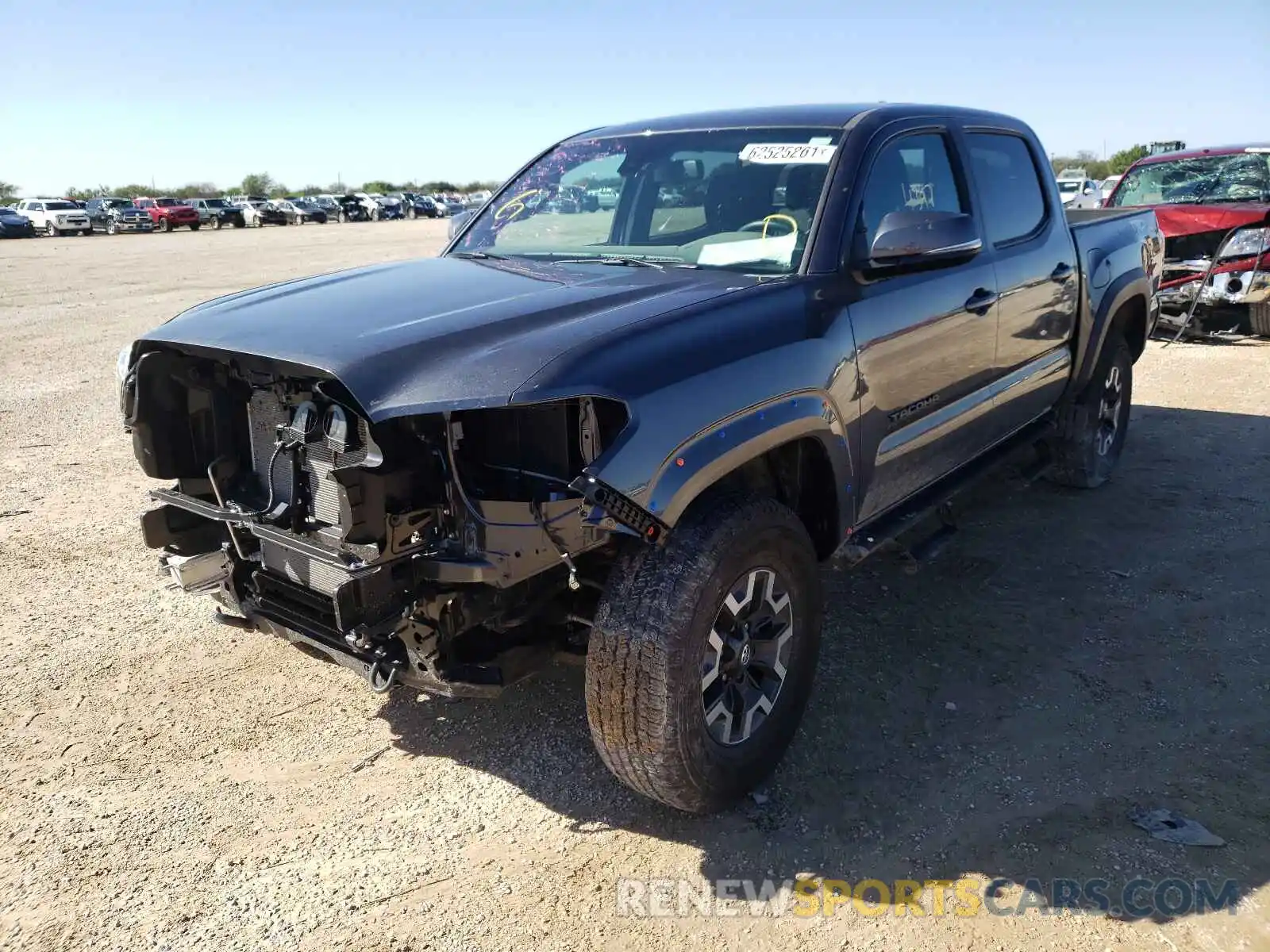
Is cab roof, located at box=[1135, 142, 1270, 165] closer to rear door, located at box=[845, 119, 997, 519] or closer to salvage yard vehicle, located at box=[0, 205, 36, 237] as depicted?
rear door, located at box=[845, 119, 997, 519]

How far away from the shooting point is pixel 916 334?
350 centimetres

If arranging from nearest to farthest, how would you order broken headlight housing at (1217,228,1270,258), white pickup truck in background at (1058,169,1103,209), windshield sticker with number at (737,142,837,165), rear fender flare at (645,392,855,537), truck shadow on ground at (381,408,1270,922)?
rear fender flare at (645,392,855,537), truck shadow on ground at (381,408,1270,922), windshield sticker with number at (737,142,837,165), broken headlight housing at (1217,228,1270,258), white pickup truck in background at (1058,169,1103,209)

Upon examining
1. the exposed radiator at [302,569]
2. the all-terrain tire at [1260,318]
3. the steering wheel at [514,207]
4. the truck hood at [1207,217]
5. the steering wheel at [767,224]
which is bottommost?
the all-terrain tire at [1260,318]

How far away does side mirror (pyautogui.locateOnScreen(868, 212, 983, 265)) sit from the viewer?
10.3ft

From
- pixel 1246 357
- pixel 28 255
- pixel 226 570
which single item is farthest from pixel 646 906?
pixel 28 255

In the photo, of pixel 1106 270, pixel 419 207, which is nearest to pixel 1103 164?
pixel 419 207

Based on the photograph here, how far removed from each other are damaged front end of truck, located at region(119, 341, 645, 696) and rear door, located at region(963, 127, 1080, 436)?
236 centimetres

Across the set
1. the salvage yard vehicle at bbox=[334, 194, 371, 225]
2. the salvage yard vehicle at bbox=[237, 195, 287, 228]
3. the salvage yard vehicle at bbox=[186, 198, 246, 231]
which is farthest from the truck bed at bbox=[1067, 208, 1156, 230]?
the salvage yard vehicle at bbox=[334, 194, 371, 225]

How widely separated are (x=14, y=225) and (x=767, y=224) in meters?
45.7

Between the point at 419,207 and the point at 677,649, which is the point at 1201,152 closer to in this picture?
the point at 677,649

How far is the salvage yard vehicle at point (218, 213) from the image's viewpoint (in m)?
47.9

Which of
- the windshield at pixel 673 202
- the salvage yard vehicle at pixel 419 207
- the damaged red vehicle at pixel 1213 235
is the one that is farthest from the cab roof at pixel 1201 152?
the salvage yard vehicle at pixel 419 207

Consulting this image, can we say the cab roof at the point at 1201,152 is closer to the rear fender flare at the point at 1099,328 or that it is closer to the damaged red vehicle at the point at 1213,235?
the damaged red vehicle at the point at 1213,235

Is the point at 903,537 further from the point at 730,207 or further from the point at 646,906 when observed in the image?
the point at 646,906
